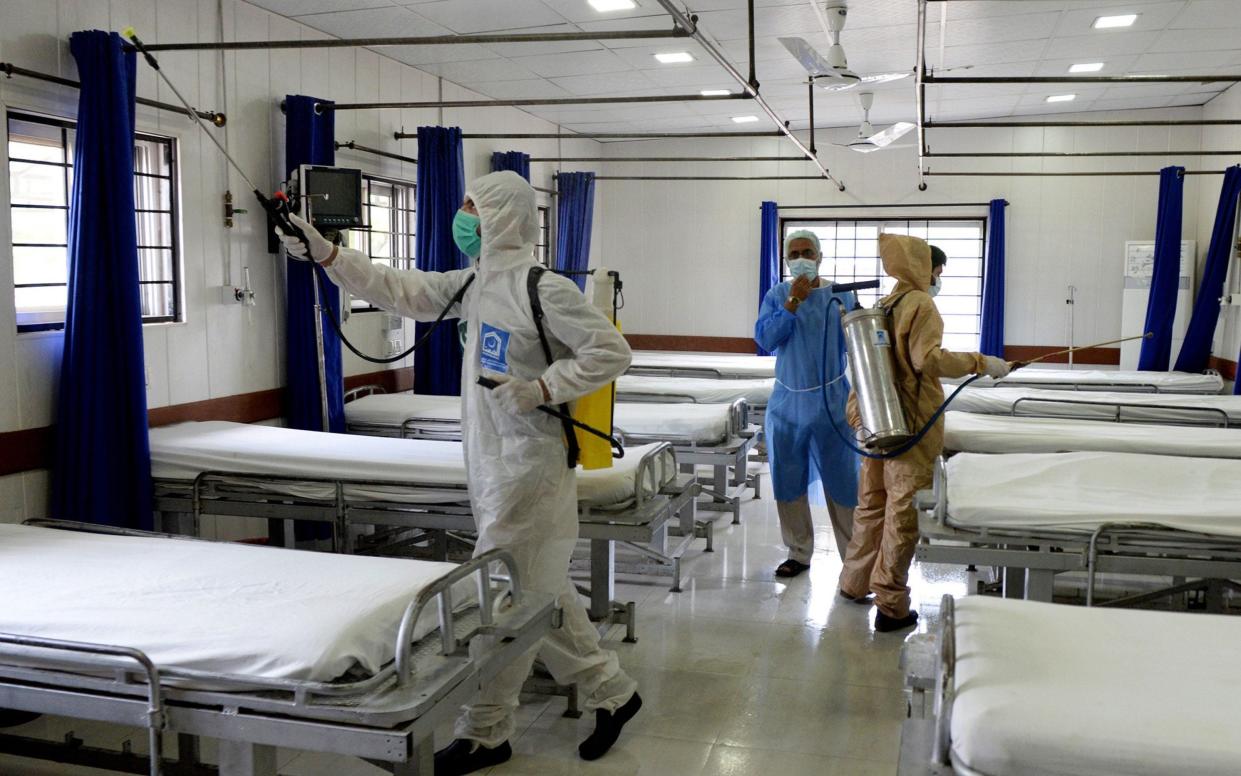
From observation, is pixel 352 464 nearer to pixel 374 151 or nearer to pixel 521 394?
pixel 521 394

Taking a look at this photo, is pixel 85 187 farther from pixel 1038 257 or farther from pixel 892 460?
pixel 1038 257

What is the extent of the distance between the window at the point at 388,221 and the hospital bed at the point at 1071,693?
18.2 ft

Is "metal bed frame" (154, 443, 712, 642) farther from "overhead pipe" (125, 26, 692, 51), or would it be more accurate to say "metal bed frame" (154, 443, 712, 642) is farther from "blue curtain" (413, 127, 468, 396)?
"blue curtain" (413, 127, 468, 396)

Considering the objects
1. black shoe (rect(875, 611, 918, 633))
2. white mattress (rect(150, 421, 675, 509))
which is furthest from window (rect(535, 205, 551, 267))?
black shoe (rect(875, 611, 918, 633))

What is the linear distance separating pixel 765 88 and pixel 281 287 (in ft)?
14.8

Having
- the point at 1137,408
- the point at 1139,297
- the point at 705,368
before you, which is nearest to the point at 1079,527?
the point at 1137,408

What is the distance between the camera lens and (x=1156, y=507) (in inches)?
140

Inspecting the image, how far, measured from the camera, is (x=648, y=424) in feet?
19.7

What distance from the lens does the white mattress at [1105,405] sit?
21.0ft

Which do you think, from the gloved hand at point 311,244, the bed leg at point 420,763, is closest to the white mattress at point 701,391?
the gloved hand at point 311,244

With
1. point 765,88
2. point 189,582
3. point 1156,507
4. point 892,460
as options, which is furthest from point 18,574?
point 765,88

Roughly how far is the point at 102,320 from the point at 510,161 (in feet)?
15.8

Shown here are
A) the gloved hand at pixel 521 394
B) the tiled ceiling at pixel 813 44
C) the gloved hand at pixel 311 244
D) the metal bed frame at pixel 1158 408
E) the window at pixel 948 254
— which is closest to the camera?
the gloved hand at pixel 521 394

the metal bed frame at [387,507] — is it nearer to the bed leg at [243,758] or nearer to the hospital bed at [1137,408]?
the bed leg at [243,758]
